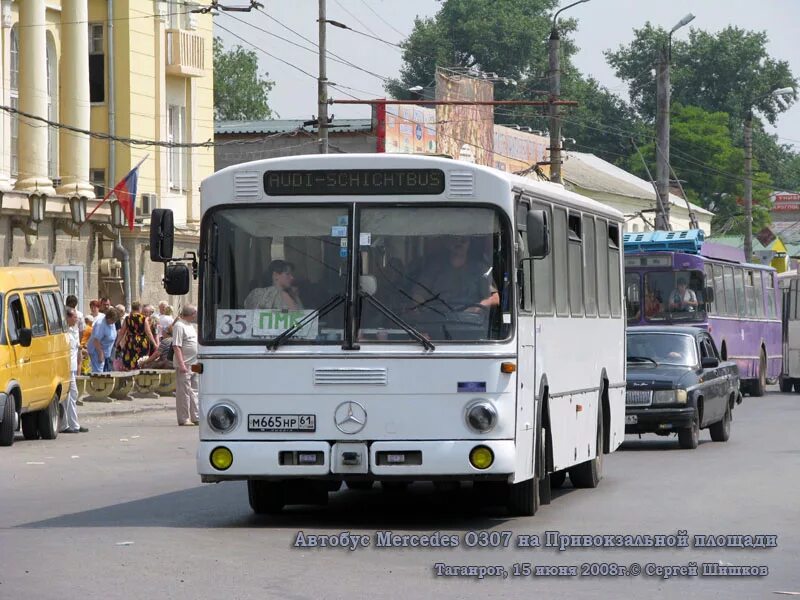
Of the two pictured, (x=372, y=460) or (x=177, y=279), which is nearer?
(x=372, y=460)

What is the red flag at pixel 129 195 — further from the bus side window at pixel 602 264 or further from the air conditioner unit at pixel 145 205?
the bus side window at pixel 602 264

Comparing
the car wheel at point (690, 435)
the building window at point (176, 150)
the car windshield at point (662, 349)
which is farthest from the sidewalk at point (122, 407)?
the building window at point (176, 150)

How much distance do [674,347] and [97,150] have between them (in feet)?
88.8

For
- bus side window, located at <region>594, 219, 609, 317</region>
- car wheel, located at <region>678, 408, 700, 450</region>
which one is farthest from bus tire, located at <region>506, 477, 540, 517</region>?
car wheel, located at <region>678, 408, 700, 450</region>

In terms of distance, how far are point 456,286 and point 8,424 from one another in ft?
37.0

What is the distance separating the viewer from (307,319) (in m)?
13.9

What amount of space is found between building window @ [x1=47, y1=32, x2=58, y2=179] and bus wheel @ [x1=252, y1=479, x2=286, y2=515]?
3181cm

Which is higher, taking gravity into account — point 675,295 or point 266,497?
point 675,295

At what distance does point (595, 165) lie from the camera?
112m

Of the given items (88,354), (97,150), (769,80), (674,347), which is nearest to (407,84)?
(769,80)

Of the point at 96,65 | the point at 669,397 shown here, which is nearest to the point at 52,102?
the point at 96,65

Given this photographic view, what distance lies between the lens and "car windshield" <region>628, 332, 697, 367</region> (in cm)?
2494

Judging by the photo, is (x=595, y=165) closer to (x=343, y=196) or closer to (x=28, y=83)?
(x=28, y=83)

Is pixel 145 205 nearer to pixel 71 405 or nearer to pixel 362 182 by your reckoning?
pixel 71 405
